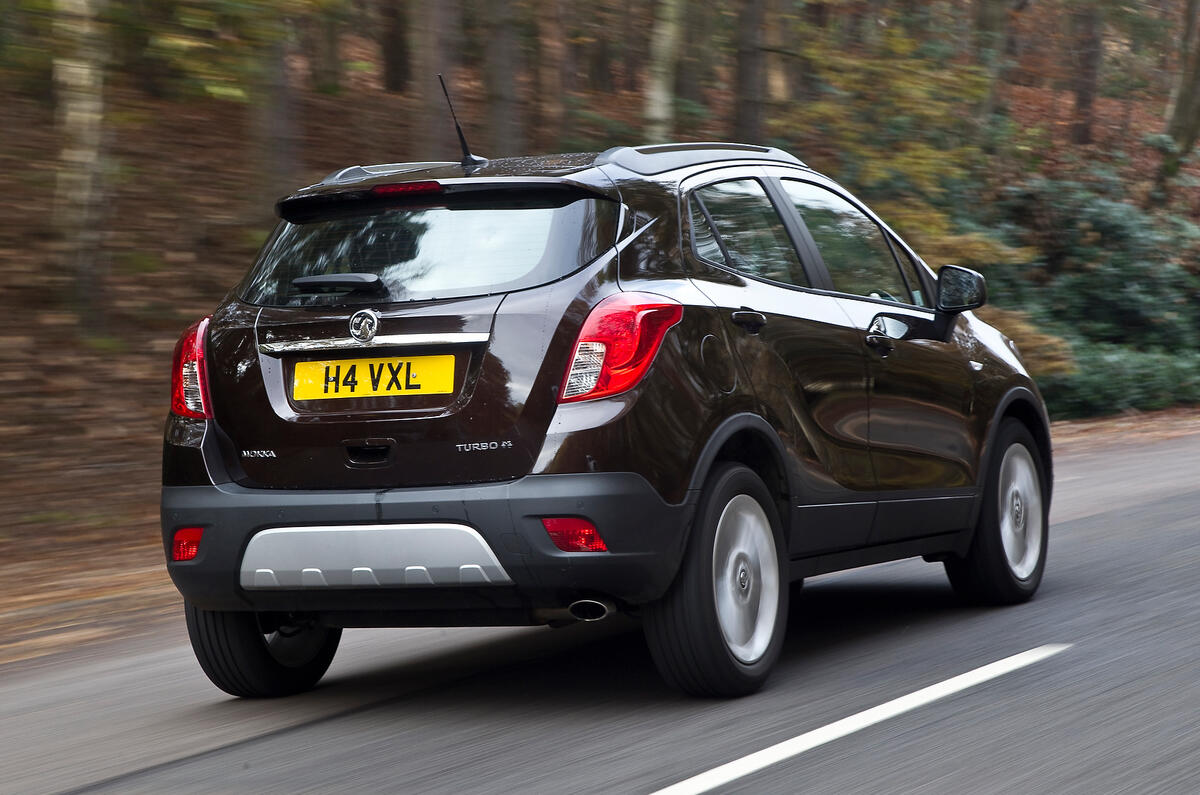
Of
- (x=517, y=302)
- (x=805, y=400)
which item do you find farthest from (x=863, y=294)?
(x=517, y=302)

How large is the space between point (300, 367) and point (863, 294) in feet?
7.82

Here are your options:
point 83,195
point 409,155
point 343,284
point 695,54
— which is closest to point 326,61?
point 409,155

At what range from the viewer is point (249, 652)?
557cm

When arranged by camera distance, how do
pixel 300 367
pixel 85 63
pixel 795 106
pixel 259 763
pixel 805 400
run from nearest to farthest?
1. pixel 259 763
2. pixel 300 367
3. pixel 805 400
4. pixel 85 63
5. pixel 795 106

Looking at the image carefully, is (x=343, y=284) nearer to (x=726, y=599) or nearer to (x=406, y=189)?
(x=406, y=189)

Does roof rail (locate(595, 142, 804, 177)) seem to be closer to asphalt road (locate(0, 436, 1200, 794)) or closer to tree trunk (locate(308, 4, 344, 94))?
asphalt road (locate(0, 436, 1200, 794))

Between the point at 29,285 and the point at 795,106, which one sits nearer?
the point at 29,285

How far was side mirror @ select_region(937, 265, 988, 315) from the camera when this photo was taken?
6617 mm

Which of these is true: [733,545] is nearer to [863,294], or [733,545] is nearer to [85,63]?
[863,294]

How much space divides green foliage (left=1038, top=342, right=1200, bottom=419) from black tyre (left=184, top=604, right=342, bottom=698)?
1506cm

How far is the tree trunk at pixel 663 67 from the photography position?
58.6ft

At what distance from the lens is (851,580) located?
8109 mm

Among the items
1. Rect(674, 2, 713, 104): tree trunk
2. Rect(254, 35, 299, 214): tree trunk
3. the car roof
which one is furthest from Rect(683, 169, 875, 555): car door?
Rect(674, 2, 713, 104): tree trunk

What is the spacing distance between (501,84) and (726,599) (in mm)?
10672
